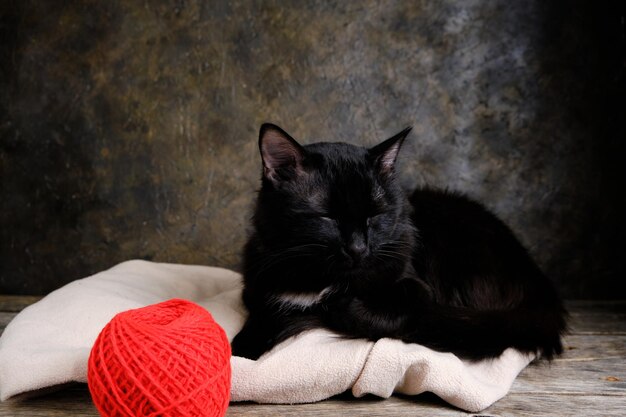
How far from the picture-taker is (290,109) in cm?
247

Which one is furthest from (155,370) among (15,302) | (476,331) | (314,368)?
(15,302)

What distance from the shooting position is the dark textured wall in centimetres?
242

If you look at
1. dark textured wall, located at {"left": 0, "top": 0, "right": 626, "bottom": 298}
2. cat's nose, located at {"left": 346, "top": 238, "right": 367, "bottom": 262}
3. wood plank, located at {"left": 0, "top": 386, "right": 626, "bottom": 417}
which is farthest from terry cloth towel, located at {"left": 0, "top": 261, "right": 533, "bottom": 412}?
dark textured wall, located at {"left": 0, "top": 0, "right": 626, "bottom": 298}

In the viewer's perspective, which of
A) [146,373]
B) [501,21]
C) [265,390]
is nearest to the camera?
[146,373]

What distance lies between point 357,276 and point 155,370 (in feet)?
1.95

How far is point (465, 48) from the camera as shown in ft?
7.97

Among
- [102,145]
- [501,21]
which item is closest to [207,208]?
[102,145]

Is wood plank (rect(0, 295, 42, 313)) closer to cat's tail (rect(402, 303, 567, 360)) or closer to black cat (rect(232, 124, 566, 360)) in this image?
black cat (rect(232, 124, 566, 360))

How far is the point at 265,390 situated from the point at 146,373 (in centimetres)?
38

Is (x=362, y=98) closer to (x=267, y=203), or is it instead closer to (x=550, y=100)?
(x=550, y=100)

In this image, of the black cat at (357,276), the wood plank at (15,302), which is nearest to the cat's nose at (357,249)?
the black cat at (357,276)

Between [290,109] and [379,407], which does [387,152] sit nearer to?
[379,407]

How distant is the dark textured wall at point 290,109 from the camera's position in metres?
2.42

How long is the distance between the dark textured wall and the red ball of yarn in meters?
1.43
